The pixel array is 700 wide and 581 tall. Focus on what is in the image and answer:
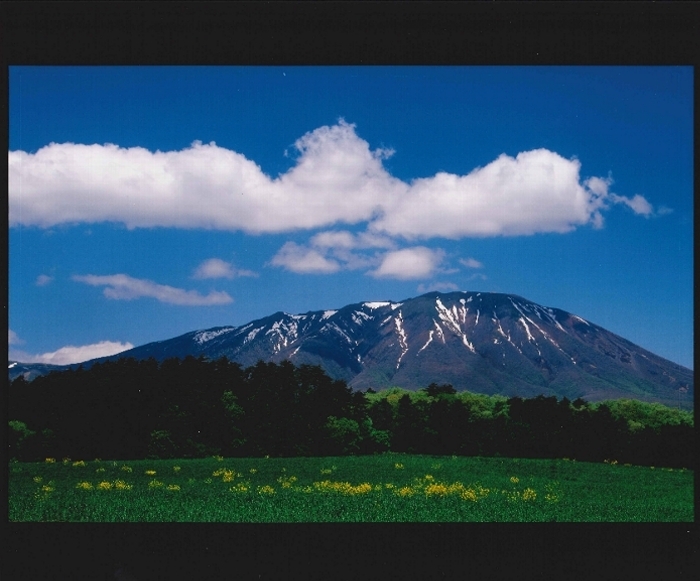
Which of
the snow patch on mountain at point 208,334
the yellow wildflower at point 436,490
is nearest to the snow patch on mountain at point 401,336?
the snow patch on mountain at point 208,334

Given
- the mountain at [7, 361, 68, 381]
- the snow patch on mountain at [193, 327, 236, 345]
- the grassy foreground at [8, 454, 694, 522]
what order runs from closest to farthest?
the grassy foreground at [8, 454, 694, 522] → the mountain at [7, 361, 68, 381] → the snow patch on mountain at [193, 327, 236, 345]

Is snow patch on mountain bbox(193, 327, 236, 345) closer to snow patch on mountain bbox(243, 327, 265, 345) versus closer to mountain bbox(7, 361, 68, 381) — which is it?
snow patch on mountain bbox(243, 327, 265, 345)

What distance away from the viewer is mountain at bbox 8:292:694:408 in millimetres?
21719

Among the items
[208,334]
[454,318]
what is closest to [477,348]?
[454,318]

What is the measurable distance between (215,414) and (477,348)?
30.9 meters

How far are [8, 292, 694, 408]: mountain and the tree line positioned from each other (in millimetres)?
4595

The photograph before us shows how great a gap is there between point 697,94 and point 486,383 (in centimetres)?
3173

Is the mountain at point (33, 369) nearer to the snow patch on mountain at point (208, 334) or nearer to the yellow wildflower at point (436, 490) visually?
the snow patch on mountain at point (208, 334)

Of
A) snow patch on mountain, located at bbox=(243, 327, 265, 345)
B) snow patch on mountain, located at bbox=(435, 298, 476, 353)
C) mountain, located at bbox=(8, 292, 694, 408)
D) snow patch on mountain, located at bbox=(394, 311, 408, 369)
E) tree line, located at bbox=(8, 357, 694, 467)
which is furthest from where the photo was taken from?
snow patch on mountain, located at bbox=(435, 298, 476, 353)

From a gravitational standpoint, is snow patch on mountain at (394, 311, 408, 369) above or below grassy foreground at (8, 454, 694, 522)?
above

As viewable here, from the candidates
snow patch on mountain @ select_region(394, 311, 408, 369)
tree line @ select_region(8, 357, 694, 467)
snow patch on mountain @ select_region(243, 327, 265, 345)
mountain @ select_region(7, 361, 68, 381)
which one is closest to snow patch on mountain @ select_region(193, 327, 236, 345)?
snow patch on mountain @ select_region(243, 327, 265, 345)

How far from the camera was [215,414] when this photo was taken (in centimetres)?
995

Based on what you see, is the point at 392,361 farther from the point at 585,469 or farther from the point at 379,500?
the point at 379,500
